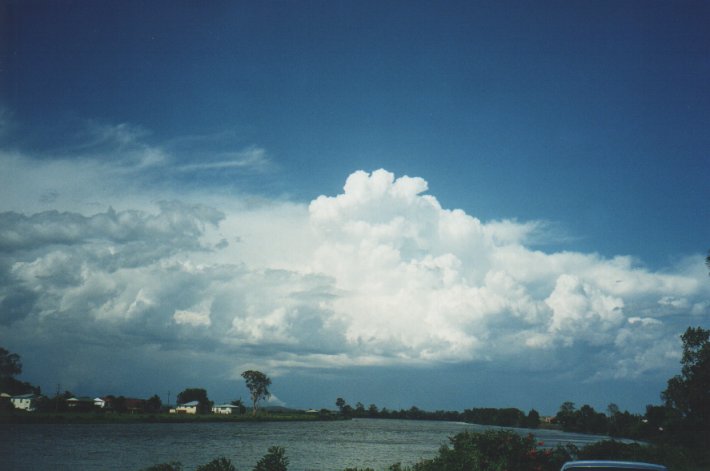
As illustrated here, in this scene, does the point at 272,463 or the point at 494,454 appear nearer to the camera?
the point at 272,463

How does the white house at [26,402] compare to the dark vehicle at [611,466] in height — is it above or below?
below

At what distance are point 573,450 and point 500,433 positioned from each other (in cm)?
833

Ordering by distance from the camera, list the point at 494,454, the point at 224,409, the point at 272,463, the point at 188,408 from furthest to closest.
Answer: the point at 224,409
the point at 188,408
the point at 494,454
the point at 272,463

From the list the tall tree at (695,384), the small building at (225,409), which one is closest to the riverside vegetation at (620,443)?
the tall tree at (695,384)

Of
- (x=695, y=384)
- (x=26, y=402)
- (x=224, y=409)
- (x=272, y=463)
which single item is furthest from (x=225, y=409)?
(x=272, y=463)

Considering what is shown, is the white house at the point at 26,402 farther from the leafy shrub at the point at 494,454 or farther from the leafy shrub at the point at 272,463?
the leafy shrub at the point at 272,463

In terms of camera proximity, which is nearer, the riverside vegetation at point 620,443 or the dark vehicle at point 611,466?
the dark vehicle at point 611,466

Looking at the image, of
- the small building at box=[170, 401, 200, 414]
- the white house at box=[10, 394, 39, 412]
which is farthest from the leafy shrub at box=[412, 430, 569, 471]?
the small building at box=[170, 401, 200, 414]

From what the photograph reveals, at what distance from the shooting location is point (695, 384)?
5772cm

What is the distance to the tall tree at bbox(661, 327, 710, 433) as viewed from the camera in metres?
57.0

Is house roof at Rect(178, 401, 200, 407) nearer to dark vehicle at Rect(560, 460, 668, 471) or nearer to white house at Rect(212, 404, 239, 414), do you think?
white house at Rect(212, 404, 239, 414)

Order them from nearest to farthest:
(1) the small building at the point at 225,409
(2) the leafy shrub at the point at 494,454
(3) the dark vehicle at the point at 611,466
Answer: (3) the dark vehicle at the point at 611,466
(2) the leafy shrub at the point at 494,454
(1) the small building at the point at 225,409

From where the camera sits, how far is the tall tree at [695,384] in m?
57.0

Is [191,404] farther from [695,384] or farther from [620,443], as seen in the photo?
[620,443]
